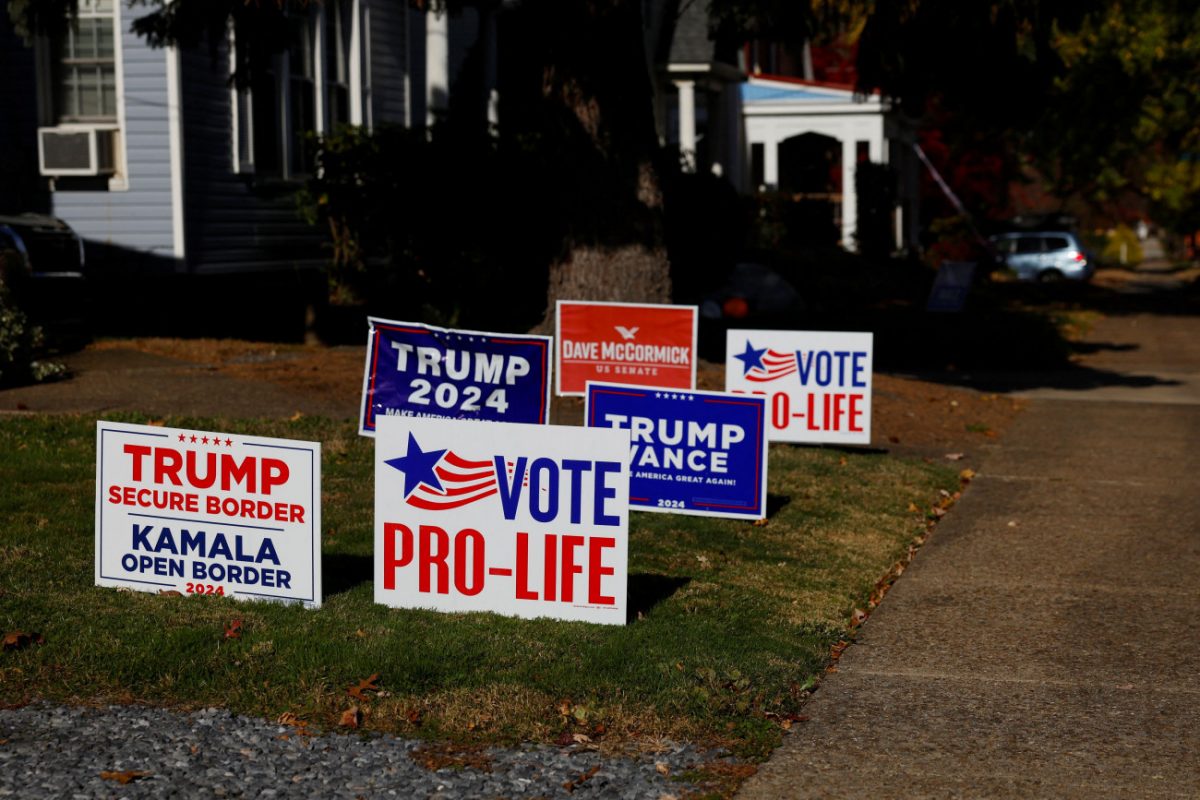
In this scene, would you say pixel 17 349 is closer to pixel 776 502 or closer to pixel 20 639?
pixel 776 502

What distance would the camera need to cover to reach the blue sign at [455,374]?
9523 millimetres

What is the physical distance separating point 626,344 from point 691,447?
2.51 metres

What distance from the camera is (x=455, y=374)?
376 inches

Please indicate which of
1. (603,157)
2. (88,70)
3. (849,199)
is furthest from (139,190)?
(849,199)

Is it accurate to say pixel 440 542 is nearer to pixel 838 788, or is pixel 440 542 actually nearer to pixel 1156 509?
pixel 838 788

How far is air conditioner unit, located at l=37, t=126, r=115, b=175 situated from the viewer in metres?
16.9

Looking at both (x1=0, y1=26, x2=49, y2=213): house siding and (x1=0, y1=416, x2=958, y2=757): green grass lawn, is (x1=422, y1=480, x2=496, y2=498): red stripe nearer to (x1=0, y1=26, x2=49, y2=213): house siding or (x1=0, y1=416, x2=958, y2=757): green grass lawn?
(x1=0, y1=416, x2=958, y2=757): green grass lawn

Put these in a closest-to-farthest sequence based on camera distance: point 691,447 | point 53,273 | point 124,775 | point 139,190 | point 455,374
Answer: point 124,775
point 691,447
point 455,374
point 53,273
point 139,190

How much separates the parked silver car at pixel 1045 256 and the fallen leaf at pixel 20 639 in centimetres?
4085

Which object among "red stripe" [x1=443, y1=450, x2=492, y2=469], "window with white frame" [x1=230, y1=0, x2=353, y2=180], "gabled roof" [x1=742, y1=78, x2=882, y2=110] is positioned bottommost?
"red stripe" [x1=443, y1=450, x2=492, y2=469]

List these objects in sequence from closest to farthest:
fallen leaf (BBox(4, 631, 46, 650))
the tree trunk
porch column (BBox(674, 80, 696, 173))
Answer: fallen leaf (BBox(4, 631, 46, 650))
the tree trunk
porch column (BBox(674, 80, 696, 173))

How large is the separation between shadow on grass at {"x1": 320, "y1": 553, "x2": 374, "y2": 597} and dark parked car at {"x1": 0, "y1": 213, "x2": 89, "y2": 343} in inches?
320

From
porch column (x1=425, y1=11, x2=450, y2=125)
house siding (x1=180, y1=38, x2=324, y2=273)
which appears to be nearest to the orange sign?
house siding (x1=180, y1=38, x2=324, y2=273)

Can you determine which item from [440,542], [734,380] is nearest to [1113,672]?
[440,542]
